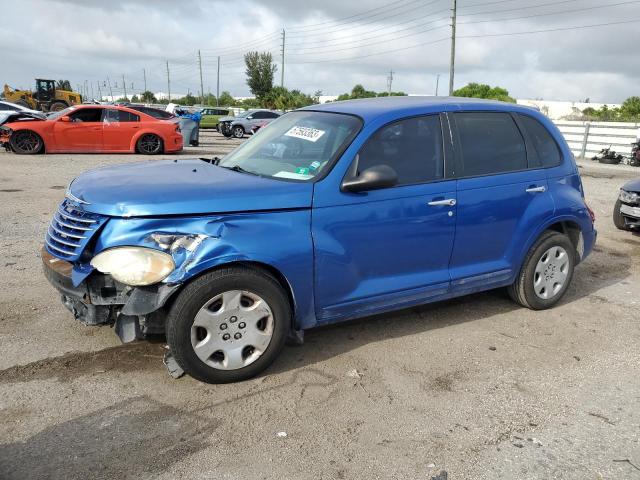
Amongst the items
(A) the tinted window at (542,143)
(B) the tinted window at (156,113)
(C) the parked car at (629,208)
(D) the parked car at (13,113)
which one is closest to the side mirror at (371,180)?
(A) the tinted window at (542,143)

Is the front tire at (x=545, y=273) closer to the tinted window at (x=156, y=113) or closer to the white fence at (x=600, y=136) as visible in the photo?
the tinted window at (x=156, y=113)

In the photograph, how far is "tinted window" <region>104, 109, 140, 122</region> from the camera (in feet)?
51.4

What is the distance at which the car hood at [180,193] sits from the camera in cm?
323

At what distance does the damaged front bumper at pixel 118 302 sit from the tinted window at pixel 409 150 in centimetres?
164

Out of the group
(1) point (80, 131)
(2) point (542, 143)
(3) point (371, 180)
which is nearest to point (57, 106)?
(1) point (80, 131)

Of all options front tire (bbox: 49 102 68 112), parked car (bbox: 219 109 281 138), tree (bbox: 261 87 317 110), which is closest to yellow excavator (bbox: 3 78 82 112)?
front tire (bbox: 49 102 68 112)

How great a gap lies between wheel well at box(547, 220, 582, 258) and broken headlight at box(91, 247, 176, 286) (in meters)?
3.65

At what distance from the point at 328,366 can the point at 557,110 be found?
221 feet

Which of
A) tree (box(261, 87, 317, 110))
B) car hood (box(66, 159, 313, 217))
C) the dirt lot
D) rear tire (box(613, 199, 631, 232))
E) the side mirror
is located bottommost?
the dirt lot

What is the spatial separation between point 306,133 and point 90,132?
43.7 feet

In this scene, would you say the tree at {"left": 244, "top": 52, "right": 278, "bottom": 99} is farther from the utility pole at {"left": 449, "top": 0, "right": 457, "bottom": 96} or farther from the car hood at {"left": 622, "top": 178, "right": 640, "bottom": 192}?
the car hood at {"left": 622, "top": 178, "right": 640, "bottom": 192}

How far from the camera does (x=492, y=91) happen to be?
199 feet

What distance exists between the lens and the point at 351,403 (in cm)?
333

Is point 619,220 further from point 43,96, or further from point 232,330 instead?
point 43,96
